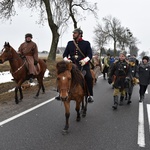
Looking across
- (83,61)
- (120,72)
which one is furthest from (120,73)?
(83,61)

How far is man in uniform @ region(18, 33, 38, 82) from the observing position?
28.9ft

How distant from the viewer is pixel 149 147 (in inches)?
174

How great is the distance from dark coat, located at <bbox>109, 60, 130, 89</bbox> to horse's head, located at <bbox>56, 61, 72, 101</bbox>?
3632 mm

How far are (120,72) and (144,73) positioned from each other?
149 centimetres

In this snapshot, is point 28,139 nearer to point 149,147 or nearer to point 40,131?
point 40,131

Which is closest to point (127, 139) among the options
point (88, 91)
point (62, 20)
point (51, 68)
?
point (88, 91)

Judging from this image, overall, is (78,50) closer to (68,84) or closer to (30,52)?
(68,84)

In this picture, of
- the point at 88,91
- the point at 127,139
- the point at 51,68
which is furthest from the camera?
the point at 51,68

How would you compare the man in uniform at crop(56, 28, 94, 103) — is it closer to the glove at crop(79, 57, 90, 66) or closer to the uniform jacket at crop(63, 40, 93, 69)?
the uniform jacket at crop(63, 40, 93, 69)

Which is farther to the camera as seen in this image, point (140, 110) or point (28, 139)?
point (140, 110)

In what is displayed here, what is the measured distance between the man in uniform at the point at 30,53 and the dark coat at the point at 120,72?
3.14 metres

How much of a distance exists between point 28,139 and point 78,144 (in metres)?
1.08

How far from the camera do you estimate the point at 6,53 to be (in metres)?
8.01

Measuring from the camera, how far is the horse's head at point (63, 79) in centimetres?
440
